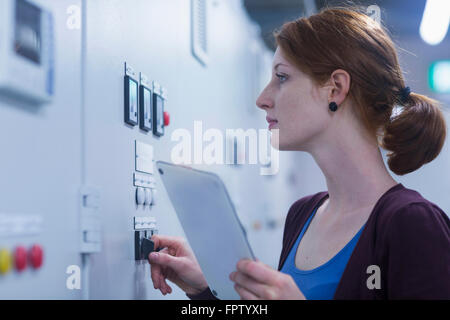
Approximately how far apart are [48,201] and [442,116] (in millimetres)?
784

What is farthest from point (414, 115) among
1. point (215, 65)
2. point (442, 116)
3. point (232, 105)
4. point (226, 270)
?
point (232, 105)

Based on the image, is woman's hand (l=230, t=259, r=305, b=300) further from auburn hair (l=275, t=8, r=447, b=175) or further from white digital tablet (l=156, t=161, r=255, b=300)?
auburn hair (l=275, t=8, r=447, b=175)

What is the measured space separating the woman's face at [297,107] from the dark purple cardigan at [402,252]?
201mm

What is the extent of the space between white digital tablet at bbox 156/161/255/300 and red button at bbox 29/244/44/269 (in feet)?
0.76

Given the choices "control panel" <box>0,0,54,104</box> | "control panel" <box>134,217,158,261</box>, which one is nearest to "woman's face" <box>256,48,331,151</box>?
"control panel" <box>134,217,158,261</box>

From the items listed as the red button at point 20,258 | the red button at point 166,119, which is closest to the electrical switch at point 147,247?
the red button at point 166,119

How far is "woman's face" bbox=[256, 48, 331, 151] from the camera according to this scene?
100 cm

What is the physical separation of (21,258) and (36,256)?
36 mm

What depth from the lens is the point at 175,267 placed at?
1069mm

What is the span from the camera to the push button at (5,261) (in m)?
0.63

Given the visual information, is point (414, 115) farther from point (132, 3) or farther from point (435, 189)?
point (435, 189)

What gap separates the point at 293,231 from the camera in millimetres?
1156

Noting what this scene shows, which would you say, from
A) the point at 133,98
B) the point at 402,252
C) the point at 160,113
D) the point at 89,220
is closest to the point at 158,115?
Result: the point at 160,113
